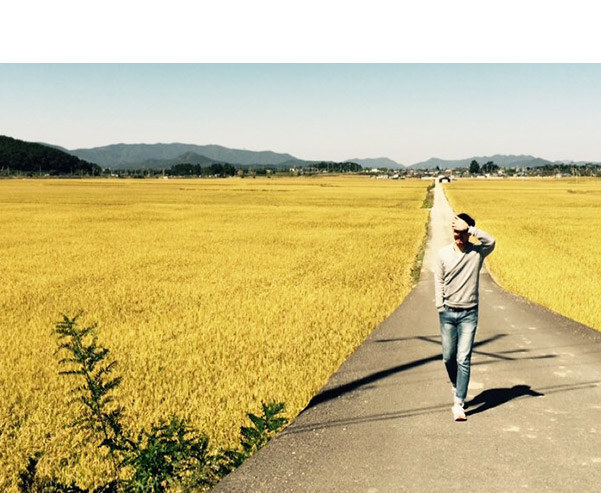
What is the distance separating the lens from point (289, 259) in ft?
73.2

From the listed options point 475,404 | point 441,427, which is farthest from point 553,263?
point 441,427

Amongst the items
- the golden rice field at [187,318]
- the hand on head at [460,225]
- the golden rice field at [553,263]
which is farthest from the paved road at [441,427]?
the golden rice field at [553,263]

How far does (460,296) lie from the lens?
621 centimetres

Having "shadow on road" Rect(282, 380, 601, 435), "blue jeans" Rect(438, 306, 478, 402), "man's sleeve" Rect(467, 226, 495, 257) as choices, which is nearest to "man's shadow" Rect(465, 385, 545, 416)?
"shadow on road" Rect(282, 380, 601, 435)

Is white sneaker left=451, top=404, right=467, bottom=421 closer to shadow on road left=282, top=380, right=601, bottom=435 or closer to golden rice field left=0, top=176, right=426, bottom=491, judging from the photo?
shadow on road left=282, top=380, right=601, bottom=435

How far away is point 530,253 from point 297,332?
16.4m

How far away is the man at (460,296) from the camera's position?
6.20 meters

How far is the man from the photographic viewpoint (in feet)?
20.3

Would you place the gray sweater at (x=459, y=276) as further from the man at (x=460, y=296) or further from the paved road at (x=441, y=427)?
the paved road at (x=441, y=427)

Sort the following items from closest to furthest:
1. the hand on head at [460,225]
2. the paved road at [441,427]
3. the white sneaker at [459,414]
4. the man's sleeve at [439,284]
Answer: the paved road at [441,427]
the hand on head at [460,225]
the white sneaker at [459,414]
the man's sleeve at [439,284]

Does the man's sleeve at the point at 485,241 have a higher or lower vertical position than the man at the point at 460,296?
higher

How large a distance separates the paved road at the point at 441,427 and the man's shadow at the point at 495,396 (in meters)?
0.03

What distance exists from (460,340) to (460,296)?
569 mm

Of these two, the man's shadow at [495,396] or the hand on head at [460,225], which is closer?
the hand on head at [460,225]
